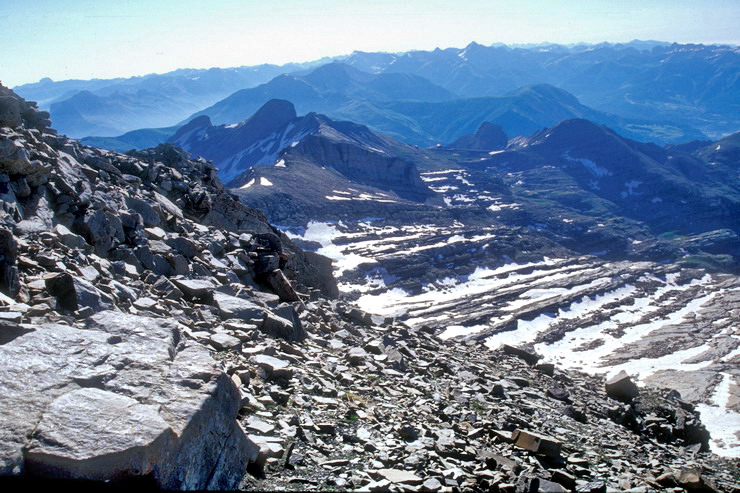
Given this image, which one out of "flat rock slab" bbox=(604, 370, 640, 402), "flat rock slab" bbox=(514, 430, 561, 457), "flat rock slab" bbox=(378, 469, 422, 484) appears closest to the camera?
"flat rock slab" bbox=(378, 469, 422, 484)

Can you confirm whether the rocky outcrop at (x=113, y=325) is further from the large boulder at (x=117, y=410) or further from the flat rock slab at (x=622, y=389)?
the flat rock slab at (x=622, y=389)

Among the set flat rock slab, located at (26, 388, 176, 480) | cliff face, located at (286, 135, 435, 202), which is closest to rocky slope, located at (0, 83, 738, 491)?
flat rock slab, located at (26, 388, 176, 480)

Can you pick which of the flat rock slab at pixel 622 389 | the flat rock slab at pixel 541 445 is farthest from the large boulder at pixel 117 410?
the flat rock slab at pixel 622 389

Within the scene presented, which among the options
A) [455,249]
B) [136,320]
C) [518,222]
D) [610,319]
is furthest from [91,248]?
[518,222]

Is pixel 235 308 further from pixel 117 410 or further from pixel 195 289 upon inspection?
pixel 117 410

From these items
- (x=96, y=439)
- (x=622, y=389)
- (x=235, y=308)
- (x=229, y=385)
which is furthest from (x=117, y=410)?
(x=622, y=389)

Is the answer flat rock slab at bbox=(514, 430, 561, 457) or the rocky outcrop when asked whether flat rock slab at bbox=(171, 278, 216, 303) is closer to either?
the rocky outcrop
